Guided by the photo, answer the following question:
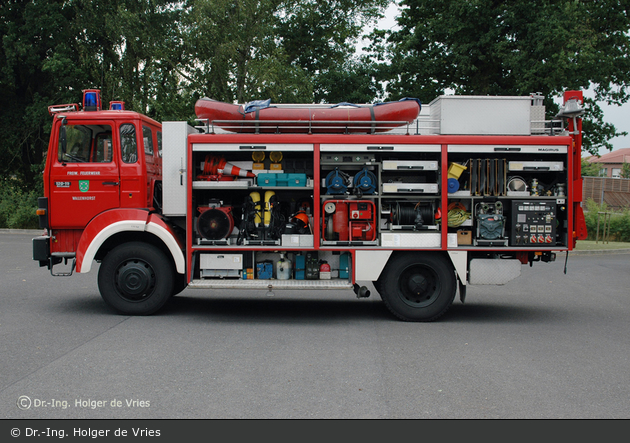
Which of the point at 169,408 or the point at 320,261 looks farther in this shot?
the point at 320,261

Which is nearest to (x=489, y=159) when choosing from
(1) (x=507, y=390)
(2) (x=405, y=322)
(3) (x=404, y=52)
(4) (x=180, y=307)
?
(2) (x=405, y=322)

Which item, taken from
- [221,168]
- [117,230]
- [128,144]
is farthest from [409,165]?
[117,230]

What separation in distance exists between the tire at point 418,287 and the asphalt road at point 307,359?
0.24m

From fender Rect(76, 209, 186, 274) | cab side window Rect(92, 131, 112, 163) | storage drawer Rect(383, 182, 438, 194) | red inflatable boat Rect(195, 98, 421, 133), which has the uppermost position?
red inflatable boat Rect(195, 98, 421, 133)

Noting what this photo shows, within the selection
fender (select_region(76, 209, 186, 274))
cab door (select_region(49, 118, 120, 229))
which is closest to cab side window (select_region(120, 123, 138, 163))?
cab door (select_region(49, 118, 120, 229))

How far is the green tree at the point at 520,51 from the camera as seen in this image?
20.0 meters

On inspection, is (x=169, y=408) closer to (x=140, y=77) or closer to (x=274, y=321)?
(x=274, y=321)

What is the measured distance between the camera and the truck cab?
26.8ft

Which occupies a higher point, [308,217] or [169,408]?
[308,217]

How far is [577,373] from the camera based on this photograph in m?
5.59

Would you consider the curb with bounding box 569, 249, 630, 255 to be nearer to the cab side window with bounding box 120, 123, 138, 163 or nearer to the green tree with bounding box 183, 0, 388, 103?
the green tree with bounding box 183, 0, 388, 103

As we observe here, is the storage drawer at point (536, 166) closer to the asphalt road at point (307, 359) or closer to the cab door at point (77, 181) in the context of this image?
the asphalt road at point (307, 359)

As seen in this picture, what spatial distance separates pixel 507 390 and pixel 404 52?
21299 millimetres

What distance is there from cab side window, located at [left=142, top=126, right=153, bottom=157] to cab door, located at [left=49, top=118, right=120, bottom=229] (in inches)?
17.9
